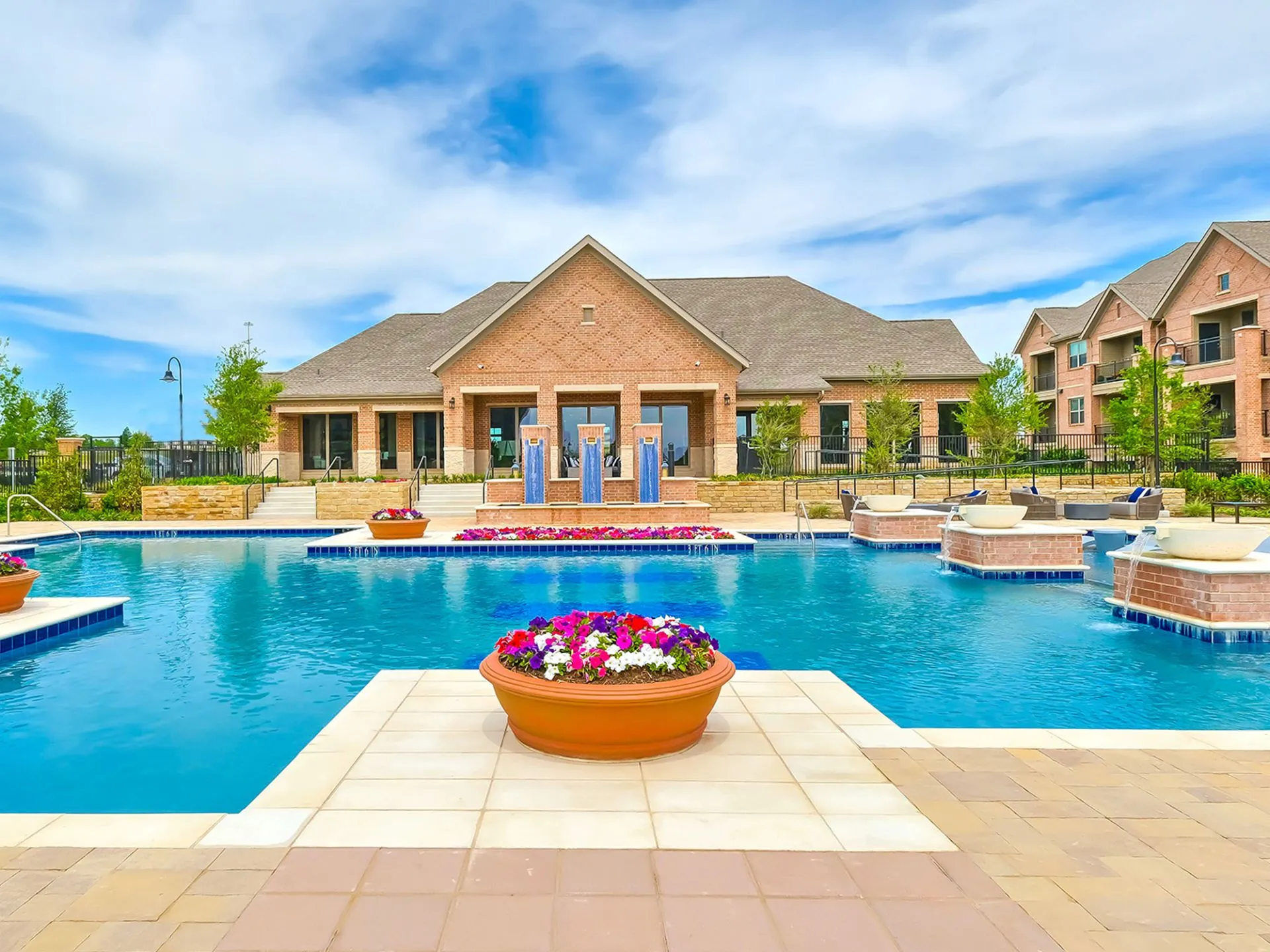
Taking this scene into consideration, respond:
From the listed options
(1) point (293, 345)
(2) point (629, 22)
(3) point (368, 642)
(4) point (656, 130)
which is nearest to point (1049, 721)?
(3) point (368, 642)

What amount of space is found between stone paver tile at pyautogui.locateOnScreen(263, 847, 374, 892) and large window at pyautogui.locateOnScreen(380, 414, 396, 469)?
28.2 m

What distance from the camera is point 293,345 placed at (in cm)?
3369

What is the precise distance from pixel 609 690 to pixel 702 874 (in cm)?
131

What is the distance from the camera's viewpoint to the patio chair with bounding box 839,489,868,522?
18.4 metres

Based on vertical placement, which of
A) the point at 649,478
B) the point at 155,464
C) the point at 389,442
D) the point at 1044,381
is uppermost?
the point at 1044,381

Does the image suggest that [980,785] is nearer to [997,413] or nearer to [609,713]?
[609,713]

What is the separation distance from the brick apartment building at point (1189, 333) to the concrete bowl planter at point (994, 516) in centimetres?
2492

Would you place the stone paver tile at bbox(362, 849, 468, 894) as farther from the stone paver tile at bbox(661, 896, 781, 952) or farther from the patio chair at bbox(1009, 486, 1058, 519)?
the patio chair at bbox(1009, 486, 1058, 519)

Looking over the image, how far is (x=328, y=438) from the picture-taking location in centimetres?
3012

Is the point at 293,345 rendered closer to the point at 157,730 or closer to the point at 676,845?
the point at 157,730

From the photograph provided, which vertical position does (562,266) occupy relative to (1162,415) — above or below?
above

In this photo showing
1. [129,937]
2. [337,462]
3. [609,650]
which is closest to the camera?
[129,937]

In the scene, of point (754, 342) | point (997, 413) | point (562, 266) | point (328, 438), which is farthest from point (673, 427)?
point (328, 438)

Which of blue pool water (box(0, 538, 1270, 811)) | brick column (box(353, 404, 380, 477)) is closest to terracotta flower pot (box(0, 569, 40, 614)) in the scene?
blue pool water (box(0, 538, 1270, 811))
